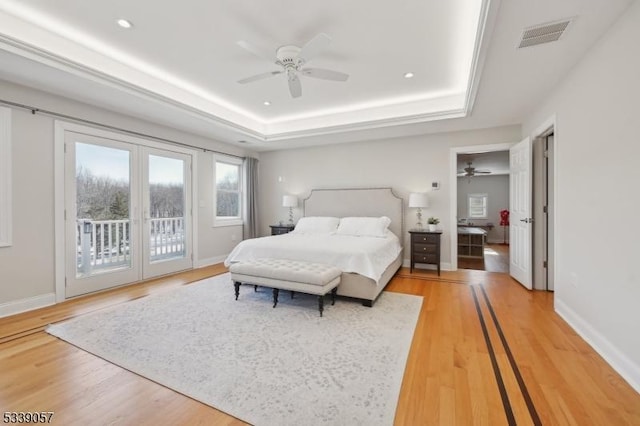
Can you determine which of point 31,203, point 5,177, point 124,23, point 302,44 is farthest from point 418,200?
point 5,177

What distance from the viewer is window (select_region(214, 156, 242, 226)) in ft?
20.0

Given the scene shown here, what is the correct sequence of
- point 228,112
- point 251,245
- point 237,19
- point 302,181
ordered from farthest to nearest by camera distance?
point 302,181
point 228,112
point 251,245
point 237,19

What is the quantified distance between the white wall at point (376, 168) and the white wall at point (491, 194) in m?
6.10

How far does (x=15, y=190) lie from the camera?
3225 mm

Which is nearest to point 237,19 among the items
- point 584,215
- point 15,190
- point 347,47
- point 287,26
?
point 287,26

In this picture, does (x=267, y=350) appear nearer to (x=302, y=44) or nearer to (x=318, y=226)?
(x=302, y=44)

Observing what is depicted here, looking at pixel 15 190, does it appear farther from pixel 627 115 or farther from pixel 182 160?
pixel 627 115

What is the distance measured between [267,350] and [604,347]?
8.98 ft

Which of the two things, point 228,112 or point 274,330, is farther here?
point 228,112

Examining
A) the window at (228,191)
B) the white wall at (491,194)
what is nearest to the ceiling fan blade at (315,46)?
the window at (228,191)

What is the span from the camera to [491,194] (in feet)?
33.6

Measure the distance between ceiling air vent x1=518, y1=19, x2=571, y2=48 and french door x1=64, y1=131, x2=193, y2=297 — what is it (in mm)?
5132

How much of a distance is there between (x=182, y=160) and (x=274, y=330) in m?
3.92

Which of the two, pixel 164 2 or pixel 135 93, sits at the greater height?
pixel 164 2
